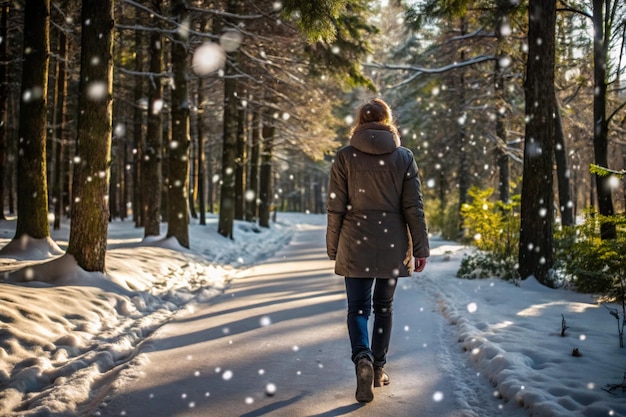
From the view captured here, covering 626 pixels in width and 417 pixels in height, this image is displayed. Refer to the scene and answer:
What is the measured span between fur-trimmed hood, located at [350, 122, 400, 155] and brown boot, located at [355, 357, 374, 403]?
1.67 metres

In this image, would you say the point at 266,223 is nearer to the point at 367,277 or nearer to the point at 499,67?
the point at 499,67

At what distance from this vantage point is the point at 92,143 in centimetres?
733

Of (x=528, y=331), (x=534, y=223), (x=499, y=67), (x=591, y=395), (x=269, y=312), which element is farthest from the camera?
(x=499, y=67)

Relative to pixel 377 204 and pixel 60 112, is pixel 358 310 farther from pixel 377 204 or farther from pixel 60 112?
pixel 60 112

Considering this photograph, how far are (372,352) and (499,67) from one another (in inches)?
646

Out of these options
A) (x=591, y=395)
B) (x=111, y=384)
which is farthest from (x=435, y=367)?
(x=111, y=384)

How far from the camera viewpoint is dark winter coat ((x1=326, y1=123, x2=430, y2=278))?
3.88 meters

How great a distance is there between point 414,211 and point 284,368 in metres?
1.94

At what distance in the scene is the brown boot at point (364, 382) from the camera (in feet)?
11.9

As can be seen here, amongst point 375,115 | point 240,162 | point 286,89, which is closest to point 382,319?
point 375,115

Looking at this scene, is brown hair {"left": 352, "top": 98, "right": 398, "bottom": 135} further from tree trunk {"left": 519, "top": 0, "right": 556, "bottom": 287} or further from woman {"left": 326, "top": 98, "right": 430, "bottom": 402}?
tree trunk {"left": 519, "top": 0, "right": 556, "bottom": 287}

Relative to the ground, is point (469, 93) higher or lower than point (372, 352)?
higher

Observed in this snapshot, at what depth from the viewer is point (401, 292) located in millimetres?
8953

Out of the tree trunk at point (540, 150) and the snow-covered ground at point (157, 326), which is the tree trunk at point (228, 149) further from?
the tree trunk at point (540, 150)
